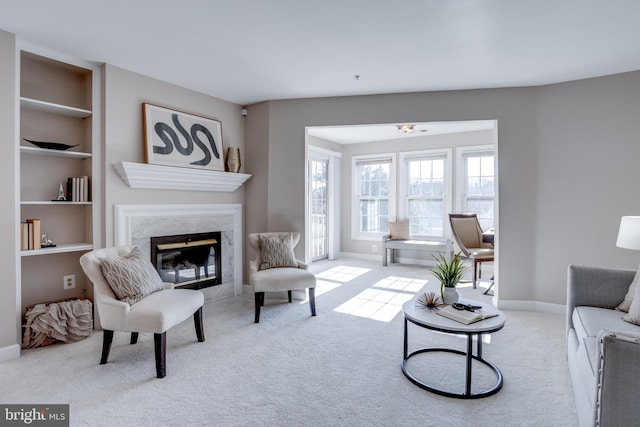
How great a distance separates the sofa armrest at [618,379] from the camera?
1.27 m

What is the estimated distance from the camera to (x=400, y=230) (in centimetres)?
639

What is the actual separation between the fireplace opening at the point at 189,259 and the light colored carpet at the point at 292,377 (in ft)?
2.18

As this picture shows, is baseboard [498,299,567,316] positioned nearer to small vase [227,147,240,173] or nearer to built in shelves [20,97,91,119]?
small vase [227,147,240,173]

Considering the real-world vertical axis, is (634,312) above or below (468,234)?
below

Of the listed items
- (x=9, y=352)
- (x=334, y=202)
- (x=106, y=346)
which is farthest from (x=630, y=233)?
(x=334, y=202)

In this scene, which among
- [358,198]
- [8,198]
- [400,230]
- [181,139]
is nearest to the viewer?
[8,198]

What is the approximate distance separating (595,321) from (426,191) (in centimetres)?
Result: 447

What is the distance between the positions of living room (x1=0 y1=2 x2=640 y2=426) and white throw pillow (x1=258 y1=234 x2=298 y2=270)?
0.43m

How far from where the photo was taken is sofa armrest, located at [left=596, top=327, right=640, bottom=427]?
1267 millimetres

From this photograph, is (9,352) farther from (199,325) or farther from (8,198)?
(199,325)

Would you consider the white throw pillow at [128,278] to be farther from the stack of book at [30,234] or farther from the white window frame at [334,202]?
the white window frame at [334,202]

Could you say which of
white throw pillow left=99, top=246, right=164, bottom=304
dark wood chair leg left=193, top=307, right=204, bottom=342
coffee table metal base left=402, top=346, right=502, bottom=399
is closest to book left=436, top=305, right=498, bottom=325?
coffee table metal base left=402, top=346, right=502, bottom=399

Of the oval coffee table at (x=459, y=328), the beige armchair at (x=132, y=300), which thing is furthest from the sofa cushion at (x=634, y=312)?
the beige armchair at (x=132, y=300)

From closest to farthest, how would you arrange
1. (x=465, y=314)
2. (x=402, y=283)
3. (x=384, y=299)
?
(x=465, y=314), (x=384, y=299), (x=402, y=283)
